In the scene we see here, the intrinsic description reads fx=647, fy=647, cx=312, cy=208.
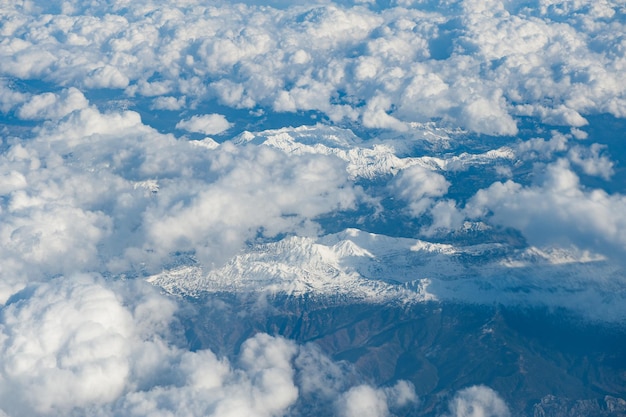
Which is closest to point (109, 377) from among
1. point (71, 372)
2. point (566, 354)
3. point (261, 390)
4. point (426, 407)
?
point (71, 372)

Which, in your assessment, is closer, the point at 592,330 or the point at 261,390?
the point at 261,390

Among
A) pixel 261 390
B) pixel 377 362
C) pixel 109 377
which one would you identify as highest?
pixel 109 377

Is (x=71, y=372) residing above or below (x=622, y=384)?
above

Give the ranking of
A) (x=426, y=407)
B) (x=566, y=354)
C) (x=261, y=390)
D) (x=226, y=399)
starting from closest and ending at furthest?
(x=226, y=399)
(x=261, y=390)
(x=426, y=407)
(x=566, y=354)

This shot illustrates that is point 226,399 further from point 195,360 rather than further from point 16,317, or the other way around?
point 16,317

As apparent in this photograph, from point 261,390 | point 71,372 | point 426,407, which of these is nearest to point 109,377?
point 71,372

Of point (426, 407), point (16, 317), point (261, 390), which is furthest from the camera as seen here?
point (426, 407)

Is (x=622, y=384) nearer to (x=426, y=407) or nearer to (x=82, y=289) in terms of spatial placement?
(x=426, y=407)

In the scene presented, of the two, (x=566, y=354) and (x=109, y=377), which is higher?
(x=109, y=377)

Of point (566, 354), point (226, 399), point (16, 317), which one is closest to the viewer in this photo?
point (226, 399)
